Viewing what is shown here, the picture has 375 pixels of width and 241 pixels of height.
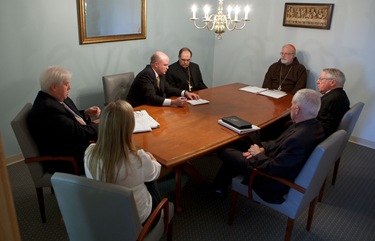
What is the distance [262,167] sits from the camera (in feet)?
6.94

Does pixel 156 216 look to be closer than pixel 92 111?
Yes

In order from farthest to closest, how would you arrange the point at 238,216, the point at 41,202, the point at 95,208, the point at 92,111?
the point at 92,111 → the point at 238,216 → the point at 41,202 → the point at 95,208

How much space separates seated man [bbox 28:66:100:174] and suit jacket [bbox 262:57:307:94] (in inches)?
111

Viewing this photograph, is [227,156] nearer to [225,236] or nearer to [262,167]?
[262,167]

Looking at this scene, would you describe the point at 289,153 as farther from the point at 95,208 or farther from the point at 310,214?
the point at 95,208

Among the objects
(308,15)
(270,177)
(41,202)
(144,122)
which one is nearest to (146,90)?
(144,122)

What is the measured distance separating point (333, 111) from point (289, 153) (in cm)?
108

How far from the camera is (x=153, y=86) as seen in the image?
3182mm

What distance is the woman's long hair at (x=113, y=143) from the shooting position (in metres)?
1.53

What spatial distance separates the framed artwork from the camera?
401 cm

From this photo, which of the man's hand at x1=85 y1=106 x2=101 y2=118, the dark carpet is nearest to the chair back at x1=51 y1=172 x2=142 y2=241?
the dark carpet

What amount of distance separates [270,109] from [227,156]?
2.91 ft

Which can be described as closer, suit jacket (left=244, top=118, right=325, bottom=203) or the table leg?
suit jacket (left=244, top=118, right=325, bottom=203)

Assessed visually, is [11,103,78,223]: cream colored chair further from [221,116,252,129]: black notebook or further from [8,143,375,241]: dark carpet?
[221,116,252,129]: black notebook
